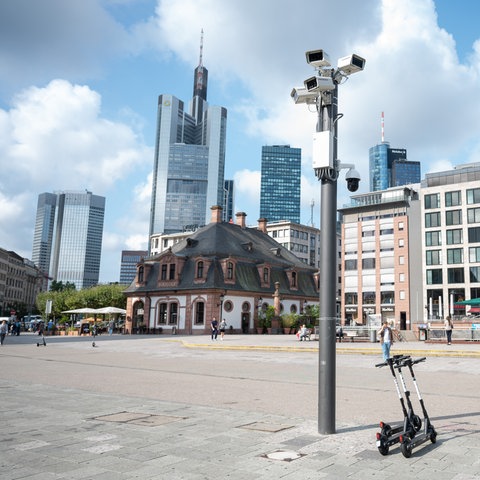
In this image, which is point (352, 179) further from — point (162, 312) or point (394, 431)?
point (162, 312)

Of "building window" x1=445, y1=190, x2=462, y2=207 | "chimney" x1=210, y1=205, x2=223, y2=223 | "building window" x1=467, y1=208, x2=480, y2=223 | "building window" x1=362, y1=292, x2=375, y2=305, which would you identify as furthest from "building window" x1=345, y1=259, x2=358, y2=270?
"chimney" x1=210, y1=205, x2=223, y2=223

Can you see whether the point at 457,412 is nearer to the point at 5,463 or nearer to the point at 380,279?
the point at 5,463

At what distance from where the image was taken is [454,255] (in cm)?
7775

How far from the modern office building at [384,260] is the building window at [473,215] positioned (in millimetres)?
8143

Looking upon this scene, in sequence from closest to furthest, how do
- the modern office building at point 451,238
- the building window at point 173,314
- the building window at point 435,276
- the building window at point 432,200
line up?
1. the building window at point 173,314
2. the modern office building at point 451,238
3. the building window at point 435,276
4. the building window at point 432,200

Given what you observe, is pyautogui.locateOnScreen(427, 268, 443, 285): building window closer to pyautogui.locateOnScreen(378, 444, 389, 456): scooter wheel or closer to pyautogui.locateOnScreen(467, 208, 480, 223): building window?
pyautogui.locateOnScreen(467, 208, 480, 223): building window

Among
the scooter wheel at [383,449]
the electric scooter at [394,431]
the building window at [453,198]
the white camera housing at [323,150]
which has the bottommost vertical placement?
the scooter wheel at [383,449]

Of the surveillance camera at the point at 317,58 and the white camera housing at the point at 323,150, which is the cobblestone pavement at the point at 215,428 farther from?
the surveillance camera at the point at 317,58

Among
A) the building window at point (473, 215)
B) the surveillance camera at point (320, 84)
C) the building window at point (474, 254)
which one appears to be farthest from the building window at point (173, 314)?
the surveillance camera at point (320, 84)

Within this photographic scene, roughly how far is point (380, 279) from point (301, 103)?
81.0 m

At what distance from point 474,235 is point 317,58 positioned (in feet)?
250

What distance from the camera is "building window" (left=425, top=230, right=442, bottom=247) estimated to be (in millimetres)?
79688

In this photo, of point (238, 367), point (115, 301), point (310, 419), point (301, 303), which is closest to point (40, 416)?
point (310, 419)

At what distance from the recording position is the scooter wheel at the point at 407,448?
19.2ft
